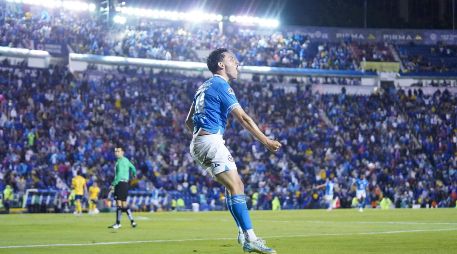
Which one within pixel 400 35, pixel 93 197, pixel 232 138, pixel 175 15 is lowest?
pixel 93 197

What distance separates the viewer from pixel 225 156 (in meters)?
9.53

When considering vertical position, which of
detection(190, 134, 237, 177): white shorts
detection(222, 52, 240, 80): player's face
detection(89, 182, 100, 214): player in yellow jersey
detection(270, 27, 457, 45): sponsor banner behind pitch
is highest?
detection(270, 27, 457, 45): sponsor banner behind pitch

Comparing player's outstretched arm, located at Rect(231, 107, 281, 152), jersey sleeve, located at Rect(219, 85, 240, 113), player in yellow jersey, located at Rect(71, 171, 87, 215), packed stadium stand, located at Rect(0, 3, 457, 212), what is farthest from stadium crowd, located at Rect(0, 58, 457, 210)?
player's outstretched arm, located at Rect(231, 107, 281, 152)

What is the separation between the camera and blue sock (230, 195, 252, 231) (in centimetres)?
934

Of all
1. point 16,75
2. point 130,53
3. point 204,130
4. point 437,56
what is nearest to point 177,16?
point 130,53

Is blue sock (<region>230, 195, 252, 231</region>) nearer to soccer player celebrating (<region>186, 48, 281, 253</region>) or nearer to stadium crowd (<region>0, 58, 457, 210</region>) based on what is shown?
soccer player celebrating (<region>186, 48, 281, 253</region>)

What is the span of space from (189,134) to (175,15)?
15.1 metres

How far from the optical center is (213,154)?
9.49m

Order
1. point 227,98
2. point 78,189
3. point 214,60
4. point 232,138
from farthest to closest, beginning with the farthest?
point 232,138 < point 78,189 < point 214,60 < point 227,98

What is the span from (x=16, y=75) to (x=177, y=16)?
18136 mm

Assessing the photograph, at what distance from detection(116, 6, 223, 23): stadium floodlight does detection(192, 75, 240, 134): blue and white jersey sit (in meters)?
47.4

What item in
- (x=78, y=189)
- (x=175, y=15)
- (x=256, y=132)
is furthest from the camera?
(x=175, y=15)

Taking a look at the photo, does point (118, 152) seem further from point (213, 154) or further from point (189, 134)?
point (189, 134)

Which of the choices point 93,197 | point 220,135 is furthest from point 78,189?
point 220,135
